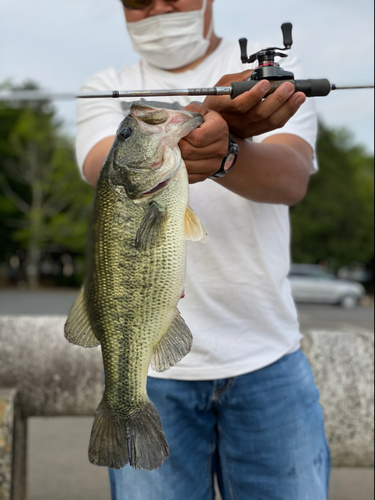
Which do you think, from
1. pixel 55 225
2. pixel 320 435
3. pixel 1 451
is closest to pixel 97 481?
pixel 1 451

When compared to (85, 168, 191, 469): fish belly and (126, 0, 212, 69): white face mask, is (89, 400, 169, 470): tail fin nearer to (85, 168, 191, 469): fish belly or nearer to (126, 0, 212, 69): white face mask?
(85, 168, 191, 469): fish belly

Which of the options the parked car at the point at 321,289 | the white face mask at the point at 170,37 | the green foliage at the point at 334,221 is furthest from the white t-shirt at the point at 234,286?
the green foliage at the point at 334,221

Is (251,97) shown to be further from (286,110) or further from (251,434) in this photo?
(251,434)

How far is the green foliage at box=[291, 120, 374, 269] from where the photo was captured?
3092cm

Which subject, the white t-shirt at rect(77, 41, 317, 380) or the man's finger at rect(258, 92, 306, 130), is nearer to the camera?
the man's finger at rect(258, 92, 306, 130)

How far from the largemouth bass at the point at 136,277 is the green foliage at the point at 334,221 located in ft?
96.8

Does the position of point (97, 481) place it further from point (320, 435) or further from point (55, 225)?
point (55, 225)

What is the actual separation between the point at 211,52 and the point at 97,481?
3.58 meters

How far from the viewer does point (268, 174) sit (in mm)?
1715

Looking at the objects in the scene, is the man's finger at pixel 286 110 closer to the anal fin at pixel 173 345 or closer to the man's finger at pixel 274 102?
the man's finger at pixel 274 102

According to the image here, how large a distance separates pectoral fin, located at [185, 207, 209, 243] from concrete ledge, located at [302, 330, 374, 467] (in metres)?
2.12

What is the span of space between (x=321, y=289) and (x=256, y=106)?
22.7 meters

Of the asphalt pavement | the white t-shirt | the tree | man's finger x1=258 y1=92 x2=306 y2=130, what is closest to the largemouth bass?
man's finger x1=258 y1=92 x2=306 y2=130

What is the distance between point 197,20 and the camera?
2.26m
